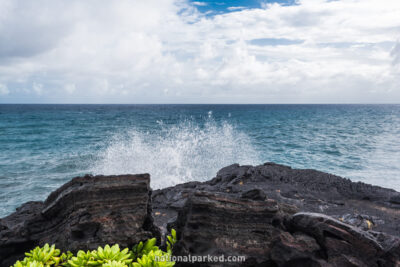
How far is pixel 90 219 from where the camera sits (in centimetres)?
332

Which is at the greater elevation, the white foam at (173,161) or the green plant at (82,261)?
the green plant at (82,261)

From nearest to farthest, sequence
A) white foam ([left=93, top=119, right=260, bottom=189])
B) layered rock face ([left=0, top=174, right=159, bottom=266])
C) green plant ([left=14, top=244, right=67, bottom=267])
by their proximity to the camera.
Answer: green plant ([left=14, top=244, right=67, bottom=267]), layered rock face ([left=0, top=174, right=159, bottom=266]), white foam ([left=93, top=119, right=260, bottom=189])

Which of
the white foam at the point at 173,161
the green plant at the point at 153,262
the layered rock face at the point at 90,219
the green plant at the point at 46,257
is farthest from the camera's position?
the white foam at the point at 173,161

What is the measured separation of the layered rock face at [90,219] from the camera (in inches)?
128

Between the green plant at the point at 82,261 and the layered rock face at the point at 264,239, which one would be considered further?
the layered rock face at the point at 264,239

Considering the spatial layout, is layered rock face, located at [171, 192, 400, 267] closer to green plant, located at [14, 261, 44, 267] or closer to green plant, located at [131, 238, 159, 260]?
green plant, located at [131, 238, 159, 260]

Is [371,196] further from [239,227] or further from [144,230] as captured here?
[144,230]

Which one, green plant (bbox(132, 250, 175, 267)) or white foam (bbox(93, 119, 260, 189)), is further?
white foam (bbox(93, 119, 260, 189))

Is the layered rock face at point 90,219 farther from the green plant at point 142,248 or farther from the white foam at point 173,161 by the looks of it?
the white foam at point 173,161

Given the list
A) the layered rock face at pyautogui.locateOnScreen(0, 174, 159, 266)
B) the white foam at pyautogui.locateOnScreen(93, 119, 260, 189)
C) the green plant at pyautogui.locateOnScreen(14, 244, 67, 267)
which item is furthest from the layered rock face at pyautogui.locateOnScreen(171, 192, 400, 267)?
the white foam at pyautogui.locateOnScreen(93, 119, 260, 189)

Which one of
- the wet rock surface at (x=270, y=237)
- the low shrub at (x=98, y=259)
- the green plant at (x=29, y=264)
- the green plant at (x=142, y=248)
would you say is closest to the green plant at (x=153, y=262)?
the low shrub at (x=98, y=259)

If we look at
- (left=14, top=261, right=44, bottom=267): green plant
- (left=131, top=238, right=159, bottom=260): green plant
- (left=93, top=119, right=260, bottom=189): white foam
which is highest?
(left=14, top=261, right=44, bottom=267): green plant

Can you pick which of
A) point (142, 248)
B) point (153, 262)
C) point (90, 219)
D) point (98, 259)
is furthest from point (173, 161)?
point (153, 262)

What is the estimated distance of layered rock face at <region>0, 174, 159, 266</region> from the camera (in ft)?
10.7
